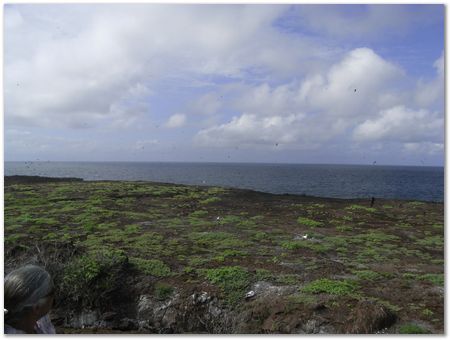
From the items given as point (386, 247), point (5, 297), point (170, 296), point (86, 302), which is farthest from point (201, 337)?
point (386, 247)

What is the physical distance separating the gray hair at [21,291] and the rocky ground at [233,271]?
22.7 ft

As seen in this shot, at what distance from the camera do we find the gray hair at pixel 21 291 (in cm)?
477

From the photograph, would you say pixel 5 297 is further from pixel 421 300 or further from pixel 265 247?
pixel 265 247

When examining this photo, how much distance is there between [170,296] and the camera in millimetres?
12328

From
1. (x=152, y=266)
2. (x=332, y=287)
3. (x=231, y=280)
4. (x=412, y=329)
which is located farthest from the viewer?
(x=152, y=266)

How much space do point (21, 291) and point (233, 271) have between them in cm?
934

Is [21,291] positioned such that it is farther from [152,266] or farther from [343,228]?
[343,228]

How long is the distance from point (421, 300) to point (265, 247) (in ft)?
23.4

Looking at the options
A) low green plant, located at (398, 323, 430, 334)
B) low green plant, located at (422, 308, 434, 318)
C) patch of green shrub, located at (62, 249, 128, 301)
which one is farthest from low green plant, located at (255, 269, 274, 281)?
patch of green shrub, located at (62, 249, 128, 301)

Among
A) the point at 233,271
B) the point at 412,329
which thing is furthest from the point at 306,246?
the point at 412,329

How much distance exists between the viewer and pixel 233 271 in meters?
13.5

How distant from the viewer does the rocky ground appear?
35.9ft

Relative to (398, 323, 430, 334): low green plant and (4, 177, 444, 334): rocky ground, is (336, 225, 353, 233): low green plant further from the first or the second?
(398, 323, 430, 334): low green plant

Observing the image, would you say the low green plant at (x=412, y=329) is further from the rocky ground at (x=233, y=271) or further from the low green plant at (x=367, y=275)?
the low green plant at (x=367, y=275)
